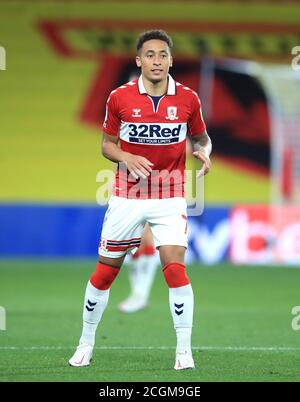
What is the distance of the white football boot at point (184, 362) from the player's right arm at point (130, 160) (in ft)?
4.11

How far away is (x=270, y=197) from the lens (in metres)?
21.3

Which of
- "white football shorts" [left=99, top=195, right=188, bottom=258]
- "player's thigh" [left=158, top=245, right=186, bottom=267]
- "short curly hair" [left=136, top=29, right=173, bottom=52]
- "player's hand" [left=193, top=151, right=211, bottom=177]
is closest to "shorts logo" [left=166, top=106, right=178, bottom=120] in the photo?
"player's hand" [left=193, top=151, right=211, bottom=177]

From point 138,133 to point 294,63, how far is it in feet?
48.6

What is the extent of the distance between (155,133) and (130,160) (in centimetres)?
28

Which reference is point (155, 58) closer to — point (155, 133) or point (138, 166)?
point (155, 133)

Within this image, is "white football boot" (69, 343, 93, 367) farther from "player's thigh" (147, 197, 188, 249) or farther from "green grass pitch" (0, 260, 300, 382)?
"player's thigh" (147, 197, 188, 249)

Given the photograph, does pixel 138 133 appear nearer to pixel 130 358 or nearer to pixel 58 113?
pixel 130 358

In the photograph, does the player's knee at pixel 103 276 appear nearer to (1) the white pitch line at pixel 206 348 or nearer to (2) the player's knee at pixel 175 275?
(2) the player's knee at pixel 175 275

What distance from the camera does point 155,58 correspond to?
23.7 feet

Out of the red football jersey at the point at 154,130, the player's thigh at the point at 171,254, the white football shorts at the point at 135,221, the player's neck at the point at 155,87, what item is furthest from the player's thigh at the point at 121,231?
the player's neck at the point at 155,87

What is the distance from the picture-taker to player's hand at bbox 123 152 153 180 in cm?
714

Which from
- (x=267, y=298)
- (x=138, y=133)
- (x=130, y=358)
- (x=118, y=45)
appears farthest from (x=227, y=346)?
(x=118, y=45)

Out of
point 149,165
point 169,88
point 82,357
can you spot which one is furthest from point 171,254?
point 169,88

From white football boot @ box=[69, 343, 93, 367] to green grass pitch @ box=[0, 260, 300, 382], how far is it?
0.08 m
